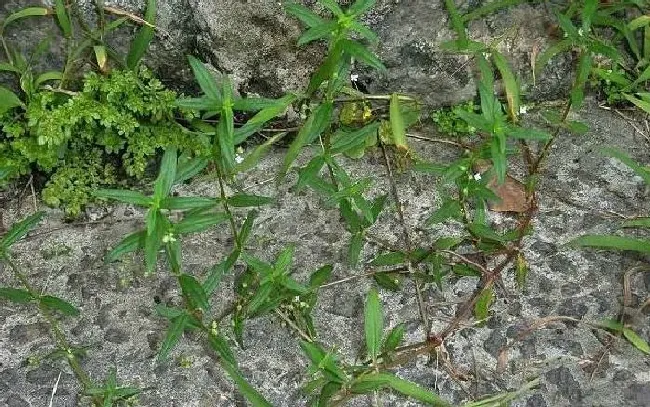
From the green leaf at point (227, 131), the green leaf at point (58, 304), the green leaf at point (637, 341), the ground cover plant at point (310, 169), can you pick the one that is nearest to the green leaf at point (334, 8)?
the ground cover plant at point (310, 169)

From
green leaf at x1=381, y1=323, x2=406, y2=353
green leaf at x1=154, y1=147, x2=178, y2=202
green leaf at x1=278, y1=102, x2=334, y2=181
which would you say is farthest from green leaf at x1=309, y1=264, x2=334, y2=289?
green leaf at x1=154, y1=147, x2=178, y2=202

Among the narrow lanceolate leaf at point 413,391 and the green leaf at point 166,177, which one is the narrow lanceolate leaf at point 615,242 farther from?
the green leaf at point 166,177

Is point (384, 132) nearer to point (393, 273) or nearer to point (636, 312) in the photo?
point (393, 273)

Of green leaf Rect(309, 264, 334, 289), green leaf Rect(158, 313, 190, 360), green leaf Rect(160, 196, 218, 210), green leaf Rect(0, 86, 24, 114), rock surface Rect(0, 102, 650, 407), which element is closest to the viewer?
green leaf Rect(160, 196, 218, 210)

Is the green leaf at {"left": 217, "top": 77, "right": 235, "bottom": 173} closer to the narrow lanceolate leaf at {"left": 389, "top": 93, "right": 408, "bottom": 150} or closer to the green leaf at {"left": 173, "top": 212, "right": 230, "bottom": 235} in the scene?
the green leaf at {"left": 173, "top": 212, "right": 230, "bottom": 235}

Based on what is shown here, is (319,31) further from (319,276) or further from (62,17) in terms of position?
(62,17)

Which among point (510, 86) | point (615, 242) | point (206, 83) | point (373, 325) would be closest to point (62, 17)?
point (206, 83)

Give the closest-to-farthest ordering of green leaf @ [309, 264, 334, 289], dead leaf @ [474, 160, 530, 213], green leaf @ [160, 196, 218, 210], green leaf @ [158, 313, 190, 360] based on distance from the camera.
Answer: green leaf @ [160, 196, 218, 210], green leaf @ [158, 313, 190, 360], green leaf @ [309, 264, 334, 289], dead leaf @ [474, 160, 530, 213]
